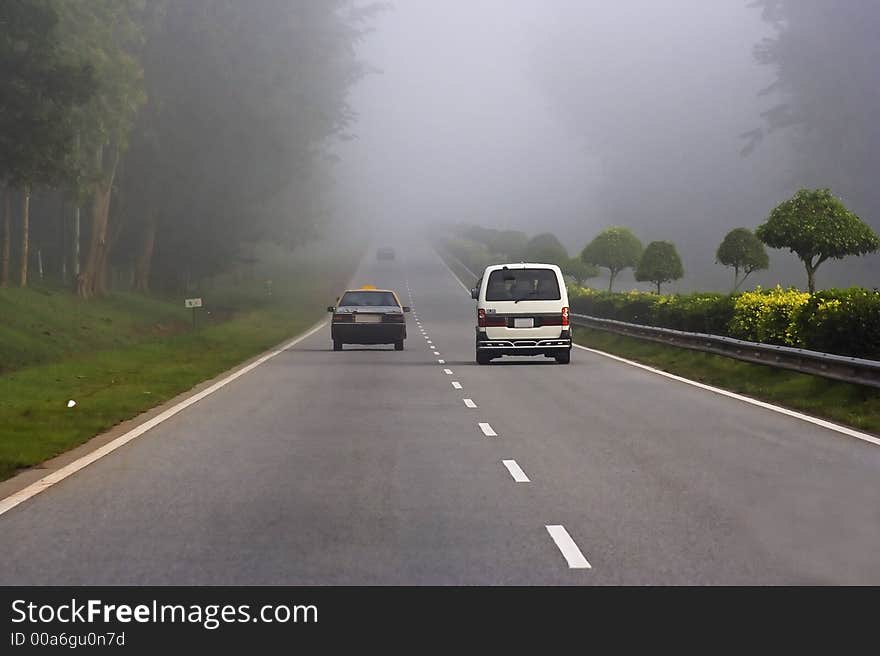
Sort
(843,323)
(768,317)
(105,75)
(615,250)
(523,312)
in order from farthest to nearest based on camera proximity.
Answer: (615,250), (105,75), (523,312), (768,317), (843,323)

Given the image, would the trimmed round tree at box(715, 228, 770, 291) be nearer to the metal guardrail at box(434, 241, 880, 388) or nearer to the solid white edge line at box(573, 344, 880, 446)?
the metal guardrail at box(434, 241, 880, 388)

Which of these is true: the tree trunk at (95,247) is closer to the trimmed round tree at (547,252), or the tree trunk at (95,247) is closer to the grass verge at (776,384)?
the grass verge at (776,384)

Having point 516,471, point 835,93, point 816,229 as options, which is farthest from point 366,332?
point 835,93

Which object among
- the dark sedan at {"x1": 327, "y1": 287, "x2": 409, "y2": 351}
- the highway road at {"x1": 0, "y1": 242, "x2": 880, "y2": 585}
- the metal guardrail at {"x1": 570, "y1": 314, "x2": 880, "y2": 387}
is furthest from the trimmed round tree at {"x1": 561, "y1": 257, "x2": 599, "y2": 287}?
the highway road at {"x1": 0, "y1": 242, "x2": 880, "y2": 585}

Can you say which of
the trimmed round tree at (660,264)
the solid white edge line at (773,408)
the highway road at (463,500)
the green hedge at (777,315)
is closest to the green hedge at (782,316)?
the green hedge at (777,315)

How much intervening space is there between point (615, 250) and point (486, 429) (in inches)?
2260

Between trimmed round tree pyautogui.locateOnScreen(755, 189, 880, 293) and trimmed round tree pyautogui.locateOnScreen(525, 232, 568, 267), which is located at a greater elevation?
trimmed round tree pyautogui.locateOnScreen(755, 189, 880, 293)

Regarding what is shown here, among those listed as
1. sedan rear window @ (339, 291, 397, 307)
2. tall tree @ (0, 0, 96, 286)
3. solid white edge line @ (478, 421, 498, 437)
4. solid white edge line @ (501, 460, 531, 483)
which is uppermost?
tall tree @ (0, 0, 96, 286)

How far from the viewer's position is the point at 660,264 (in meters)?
60.9

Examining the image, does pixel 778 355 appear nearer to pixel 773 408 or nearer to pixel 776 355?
pixel 776 355

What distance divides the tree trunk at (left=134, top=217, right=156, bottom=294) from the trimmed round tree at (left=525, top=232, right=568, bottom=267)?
26.9 metres

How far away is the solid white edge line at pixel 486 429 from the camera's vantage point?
16750 mm

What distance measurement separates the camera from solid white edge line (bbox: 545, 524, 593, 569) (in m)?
8.74

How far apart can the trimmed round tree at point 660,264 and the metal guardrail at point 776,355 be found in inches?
850
